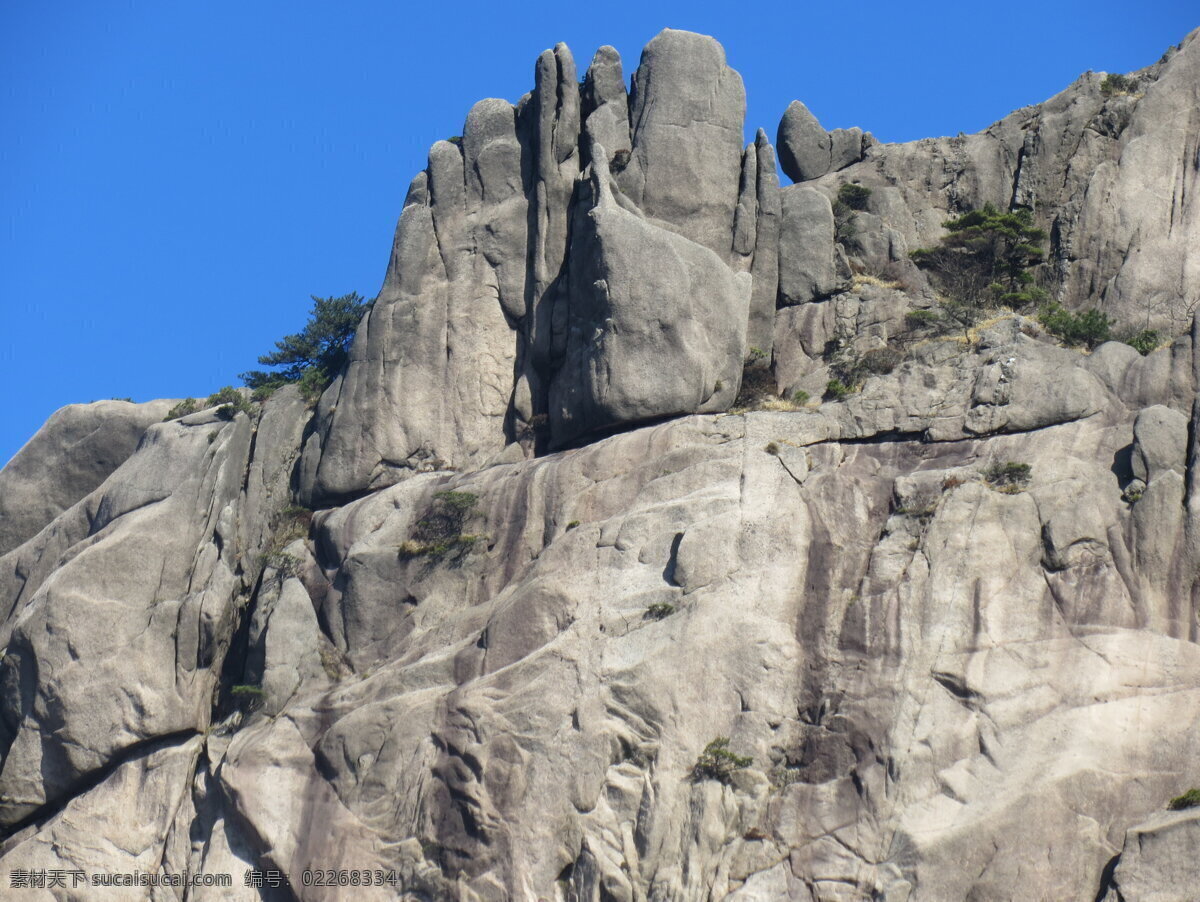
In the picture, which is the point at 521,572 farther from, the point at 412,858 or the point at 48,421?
the point at 48,421

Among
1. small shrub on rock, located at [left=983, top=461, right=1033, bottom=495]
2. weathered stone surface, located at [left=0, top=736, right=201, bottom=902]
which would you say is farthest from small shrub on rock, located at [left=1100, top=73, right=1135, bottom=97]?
weathered stone surface, located at [left=0, top=736, right=201, bottom=902]

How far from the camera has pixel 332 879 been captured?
141 ft

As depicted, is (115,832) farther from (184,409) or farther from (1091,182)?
(1091,182)

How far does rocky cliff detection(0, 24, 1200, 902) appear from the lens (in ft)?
133

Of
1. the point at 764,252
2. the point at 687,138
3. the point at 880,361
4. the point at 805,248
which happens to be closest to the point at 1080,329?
the point at 880,361

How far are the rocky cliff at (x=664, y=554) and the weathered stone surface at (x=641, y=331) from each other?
0.42 ft

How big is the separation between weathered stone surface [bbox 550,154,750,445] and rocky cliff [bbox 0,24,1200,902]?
0.13 meters

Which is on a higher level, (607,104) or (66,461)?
(607,104)

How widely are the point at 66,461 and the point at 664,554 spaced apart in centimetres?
2372

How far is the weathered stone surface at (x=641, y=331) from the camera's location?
4928 cm

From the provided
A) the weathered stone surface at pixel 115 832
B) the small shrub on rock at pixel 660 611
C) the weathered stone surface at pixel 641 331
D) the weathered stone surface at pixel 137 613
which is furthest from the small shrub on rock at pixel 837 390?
the weathered stone surface at pixel 115 832

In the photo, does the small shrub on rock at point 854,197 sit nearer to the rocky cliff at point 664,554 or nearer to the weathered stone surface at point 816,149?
the rocky cliff at point 664,554

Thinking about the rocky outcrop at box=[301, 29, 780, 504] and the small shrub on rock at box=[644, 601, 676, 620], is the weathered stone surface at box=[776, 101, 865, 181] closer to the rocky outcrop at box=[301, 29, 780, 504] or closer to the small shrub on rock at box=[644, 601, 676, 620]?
the rocky outcrop at box=[301, 29, 780, 504]

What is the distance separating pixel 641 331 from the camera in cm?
4962
